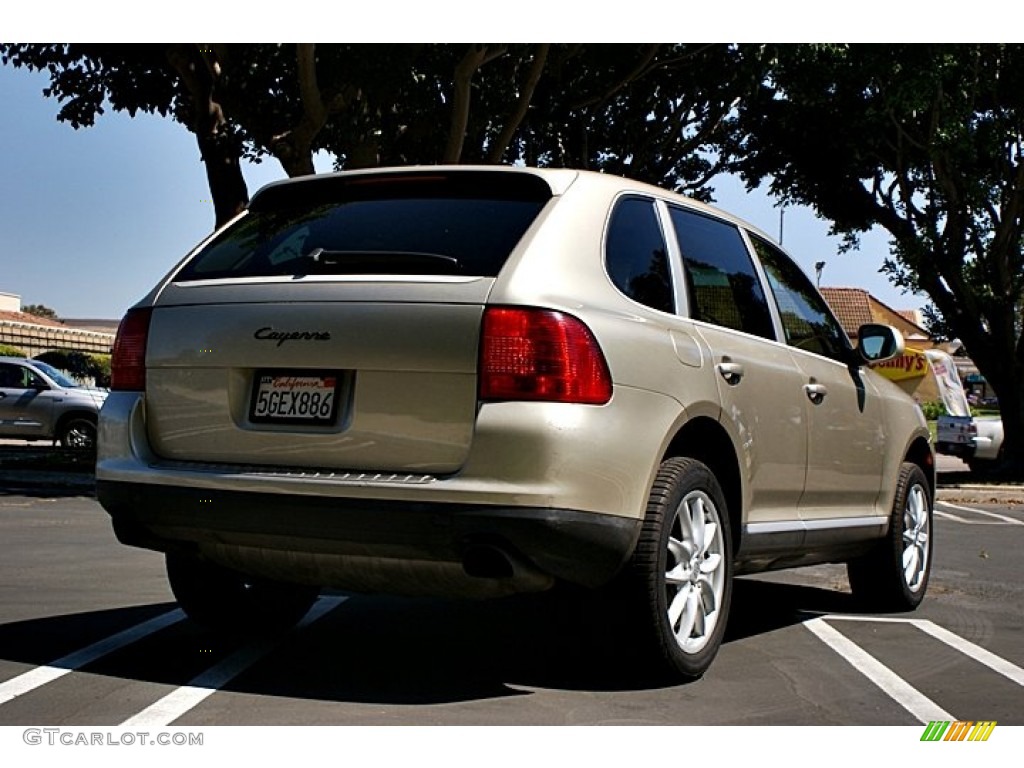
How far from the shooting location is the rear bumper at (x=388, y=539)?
449cm

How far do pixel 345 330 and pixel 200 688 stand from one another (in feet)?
4.36

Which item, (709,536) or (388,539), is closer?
(388,539)

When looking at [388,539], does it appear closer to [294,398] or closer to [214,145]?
[294,398]

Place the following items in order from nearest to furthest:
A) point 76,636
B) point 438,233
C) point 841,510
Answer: point 438,233 < point 76,636 < point 841,510

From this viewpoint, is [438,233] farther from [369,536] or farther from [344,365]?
[369,536]

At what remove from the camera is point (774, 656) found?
585 centimetres

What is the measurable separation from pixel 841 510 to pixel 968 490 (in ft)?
47.4

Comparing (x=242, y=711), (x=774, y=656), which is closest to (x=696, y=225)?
(x=774, y=656)

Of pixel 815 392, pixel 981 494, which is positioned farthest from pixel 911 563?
pixel 981 494

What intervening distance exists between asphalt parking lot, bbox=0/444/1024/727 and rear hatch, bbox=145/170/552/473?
81cm

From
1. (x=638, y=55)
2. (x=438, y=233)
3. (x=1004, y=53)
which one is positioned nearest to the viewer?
(x=438, y=233)

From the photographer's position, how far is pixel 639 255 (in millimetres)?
5270
